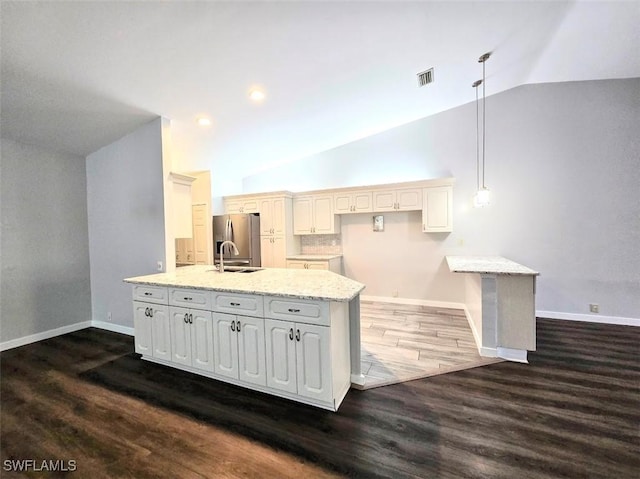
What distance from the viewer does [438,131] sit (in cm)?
464

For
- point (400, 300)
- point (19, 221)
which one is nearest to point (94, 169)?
point (19, 221)

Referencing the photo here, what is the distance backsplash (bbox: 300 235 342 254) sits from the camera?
5.43 metres

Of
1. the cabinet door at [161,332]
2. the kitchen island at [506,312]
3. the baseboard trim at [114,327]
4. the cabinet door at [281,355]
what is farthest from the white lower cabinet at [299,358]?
the baseboard trim at [114,327]

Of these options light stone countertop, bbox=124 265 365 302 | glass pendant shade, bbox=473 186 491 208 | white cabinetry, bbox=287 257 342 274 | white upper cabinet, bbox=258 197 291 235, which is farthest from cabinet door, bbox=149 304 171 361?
glass pendant shade, bbox=473 186 491 208

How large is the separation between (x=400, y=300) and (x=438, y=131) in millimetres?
3137

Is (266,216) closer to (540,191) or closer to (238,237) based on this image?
(238,237)

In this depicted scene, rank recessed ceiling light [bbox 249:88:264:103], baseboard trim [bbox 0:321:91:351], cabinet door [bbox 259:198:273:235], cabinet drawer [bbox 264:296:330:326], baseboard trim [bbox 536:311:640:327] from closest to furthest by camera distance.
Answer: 1. cabinet drawer [bbox 264:296:330:326]
2. recessed ceiling light [bbox 249:88:264:103]
3. baseboard trim [bbox 0:321:91:351]
4. baseboard trim [bbox 536:311:640:327]
5. cabinet door [bbox 259:198:273:235]

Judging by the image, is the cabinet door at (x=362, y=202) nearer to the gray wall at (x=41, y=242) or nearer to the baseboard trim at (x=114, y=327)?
the baseboard trim at (x=114, y=327)

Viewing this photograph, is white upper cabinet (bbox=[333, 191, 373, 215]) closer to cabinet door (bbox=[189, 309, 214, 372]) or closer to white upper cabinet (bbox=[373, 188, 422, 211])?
white upper cabinet (bbox=[373, 188, 422, 211])

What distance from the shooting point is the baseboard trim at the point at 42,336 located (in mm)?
3324

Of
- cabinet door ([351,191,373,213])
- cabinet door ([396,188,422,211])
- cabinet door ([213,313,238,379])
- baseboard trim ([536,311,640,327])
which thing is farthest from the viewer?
cabinet door ([351,191,373,213])

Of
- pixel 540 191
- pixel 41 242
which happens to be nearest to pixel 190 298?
pixel 41 242

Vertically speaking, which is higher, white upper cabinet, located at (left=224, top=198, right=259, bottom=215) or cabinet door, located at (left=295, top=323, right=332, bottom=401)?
white upper cabinet, located at (left=224, top=198, right=259, bottom=215)

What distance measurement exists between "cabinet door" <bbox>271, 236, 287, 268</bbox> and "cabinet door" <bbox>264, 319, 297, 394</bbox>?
3.02m
